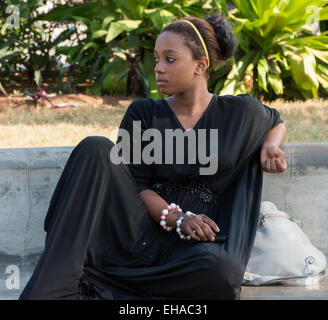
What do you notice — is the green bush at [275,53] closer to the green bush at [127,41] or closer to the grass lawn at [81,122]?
the grass lawn at [81,122]

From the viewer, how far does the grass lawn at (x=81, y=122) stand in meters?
4.90

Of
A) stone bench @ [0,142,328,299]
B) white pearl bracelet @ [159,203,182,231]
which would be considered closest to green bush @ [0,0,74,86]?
stone bench @ [0,142,328,299]

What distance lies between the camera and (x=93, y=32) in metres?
6.59

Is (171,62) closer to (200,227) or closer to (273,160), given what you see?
(273,160)

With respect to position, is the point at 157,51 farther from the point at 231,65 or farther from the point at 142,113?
the point at 231,65

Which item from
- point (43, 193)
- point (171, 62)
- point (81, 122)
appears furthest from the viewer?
point (81, 122)

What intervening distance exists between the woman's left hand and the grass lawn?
159 centimetres

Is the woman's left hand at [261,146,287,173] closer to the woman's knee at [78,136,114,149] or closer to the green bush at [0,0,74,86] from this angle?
the woman's knee at [78,136,114,149]

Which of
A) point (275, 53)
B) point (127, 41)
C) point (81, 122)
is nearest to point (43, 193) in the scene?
point (81, 122)

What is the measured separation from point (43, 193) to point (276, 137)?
1375 millimetres

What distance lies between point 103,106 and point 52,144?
1.60 metres

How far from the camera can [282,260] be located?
3309 millimetres

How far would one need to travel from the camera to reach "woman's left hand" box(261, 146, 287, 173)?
3234 mm
